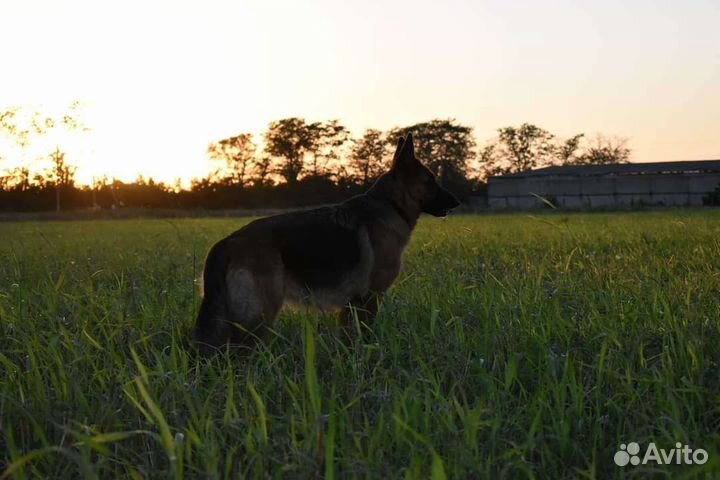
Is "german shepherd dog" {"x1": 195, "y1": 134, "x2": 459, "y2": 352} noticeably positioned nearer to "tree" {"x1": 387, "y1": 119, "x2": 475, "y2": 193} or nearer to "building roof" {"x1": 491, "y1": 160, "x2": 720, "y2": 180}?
"building roof" {"x1": 491, "y1": 160, "x2": 720, "y2": 180}

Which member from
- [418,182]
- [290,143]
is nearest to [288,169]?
[290,143]

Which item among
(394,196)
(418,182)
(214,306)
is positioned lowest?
(214,306)

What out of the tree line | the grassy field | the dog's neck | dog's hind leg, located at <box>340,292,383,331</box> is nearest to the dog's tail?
the grassy field

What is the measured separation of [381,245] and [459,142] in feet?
207

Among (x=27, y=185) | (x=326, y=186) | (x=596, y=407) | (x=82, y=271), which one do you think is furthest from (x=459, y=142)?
(x=596, y=407)

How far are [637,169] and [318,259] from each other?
185 feet

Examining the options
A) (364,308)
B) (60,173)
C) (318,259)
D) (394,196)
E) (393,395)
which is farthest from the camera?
(60,173)

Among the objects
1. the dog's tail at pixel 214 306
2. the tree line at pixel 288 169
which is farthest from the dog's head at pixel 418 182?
the tree line at pixel 288 169

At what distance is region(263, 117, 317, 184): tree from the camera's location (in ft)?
209

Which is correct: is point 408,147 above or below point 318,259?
above

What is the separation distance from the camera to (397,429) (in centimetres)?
207

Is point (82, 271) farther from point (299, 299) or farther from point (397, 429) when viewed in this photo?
point (397, 429)

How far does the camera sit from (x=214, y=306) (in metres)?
3.46

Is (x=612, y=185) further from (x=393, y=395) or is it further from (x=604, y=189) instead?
(x=393, y=395)
